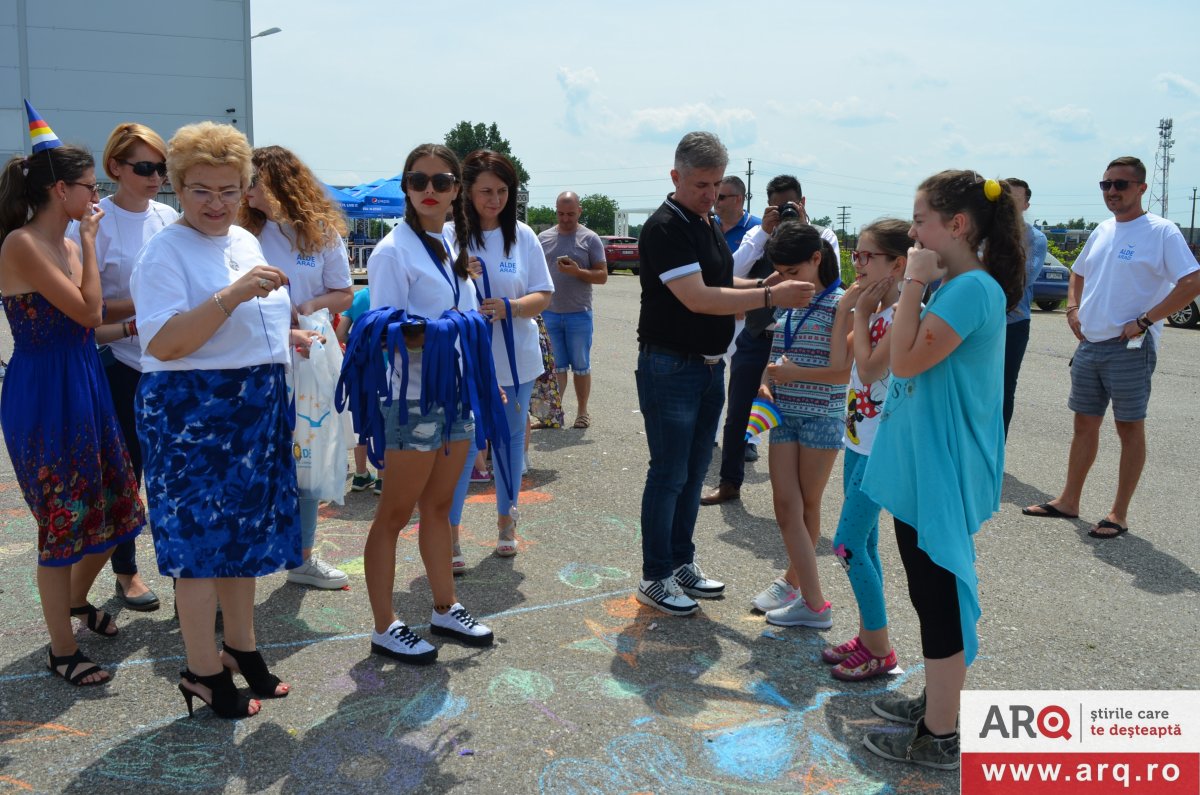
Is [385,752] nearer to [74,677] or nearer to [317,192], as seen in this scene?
[74,677]

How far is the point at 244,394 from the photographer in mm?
2949

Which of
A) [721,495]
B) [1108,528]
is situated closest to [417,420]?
[721,495]

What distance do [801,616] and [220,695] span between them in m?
2.28

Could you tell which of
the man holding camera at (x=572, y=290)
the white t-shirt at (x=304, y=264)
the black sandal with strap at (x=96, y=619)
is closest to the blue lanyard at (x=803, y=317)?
the white t-shirt at (x=304, y=264)

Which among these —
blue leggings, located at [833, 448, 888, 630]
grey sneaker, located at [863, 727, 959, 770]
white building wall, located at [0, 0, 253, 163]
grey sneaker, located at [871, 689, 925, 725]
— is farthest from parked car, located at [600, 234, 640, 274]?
grey sneaker, located at [863, 727, 959, 770]

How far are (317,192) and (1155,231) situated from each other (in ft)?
15.7

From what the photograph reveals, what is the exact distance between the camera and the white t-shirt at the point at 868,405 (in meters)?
3.40

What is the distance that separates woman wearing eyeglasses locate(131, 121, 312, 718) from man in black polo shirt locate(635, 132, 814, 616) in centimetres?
148

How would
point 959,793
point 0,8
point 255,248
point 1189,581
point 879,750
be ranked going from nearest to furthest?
point 959,793 < point 879,750 < point 255,248 < point 1189,581 < point 0,8

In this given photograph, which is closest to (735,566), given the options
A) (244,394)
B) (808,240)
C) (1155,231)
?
(808,240)

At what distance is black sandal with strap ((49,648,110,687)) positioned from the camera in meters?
3.23

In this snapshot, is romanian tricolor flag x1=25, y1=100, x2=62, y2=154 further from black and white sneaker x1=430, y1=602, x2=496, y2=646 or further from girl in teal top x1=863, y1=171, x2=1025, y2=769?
girl in teal top x1=863, y1=171, x2=1025, y2=769

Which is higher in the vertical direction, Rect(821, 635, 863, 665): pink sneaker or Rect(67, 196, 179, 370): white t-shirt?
Rect(67, 196, 179, 370): white t-shirt

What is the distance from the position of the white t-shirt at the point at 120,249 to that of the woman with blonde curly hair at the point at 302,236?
438 mm
